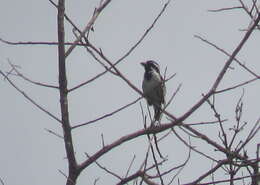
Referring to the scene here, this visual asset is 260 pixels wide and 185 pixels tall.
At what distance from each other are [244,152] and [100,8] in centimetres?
128

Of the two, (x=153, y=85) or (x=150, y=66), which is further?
(x=150, y=66)

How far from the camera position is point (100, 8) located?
2.80 meters

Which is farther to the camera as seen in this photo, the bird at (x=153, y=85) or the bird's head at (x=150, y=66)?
the bird's head at (x=150, y=66)

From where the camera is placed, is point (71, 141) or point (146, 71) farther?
point (146, 71)

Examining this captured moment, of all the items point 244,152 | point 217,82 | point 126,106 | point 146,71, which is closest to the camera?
point 217,82

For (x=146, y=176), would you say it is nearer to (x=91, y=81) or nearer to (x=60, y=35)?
(x=91, y=81)

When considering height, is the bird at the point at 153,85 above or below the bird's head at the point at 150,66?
below

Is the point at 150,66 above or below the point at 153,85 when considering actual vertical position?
above

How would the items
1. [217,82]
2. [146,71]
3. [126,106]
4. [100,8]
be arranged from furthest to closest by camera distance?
[146,71] → [100,8] → [126,106] → [217,82]

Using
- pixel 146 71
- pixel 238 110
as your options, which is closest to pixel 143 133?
pixel 238 110

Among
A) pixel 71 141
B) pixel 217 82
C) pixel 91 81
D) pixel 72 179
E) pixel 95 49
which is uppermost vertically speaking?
pixel 95 49

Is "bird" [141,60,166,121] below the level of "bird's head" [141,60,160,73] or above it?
below

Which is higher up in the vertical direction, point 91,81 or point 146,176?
point 91,81

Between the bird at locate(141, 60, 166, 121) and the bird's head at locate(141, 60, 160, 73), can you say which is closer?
the bird at locate(141, 60, 166, 121)
